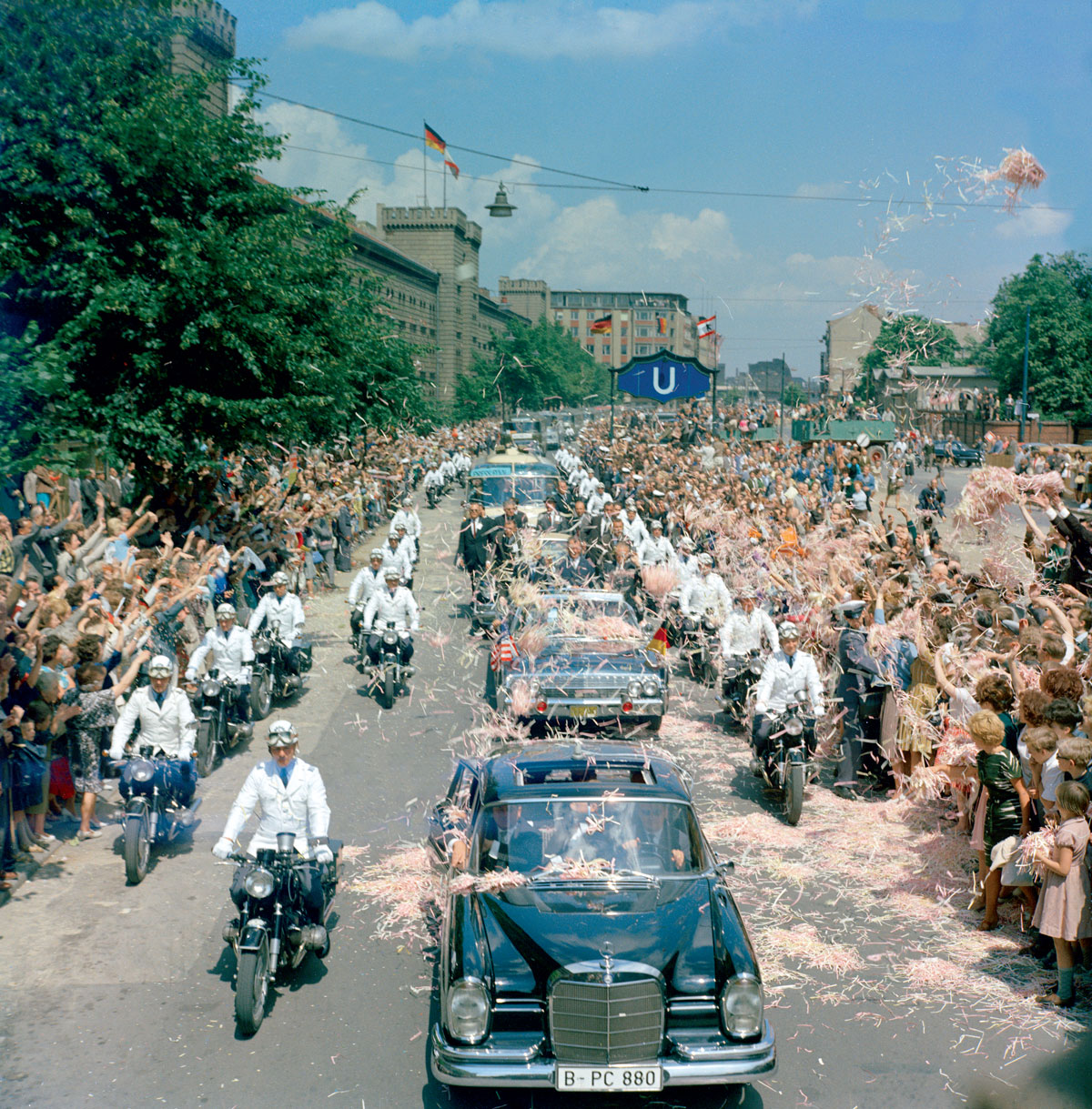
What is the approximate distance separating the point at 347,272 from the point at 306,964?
1950 centimetres

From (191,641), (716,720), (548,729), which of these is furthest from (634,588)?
(191,641)

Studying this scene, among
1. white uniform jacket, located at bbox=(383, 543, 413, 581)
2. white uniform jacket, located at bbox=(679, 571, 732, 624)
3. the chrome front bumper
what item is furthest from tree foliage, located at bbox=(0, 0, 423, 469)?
the chrome front bumper

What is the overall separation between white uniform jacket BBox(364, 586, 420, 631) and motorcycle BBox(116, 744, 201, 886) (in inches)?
225

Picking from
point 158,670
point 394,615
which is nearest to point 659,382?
point 394,615

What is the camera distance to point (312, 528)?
2375cm

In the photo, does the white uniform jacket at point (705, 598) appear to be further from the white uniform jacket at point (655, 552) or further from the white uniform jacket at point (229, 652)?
the white uniform jacket at point (229, 652)

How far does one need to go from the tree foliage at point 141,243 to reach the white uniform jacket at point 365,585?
11.9ft

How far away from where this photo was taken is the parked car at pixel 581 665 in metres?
11.8

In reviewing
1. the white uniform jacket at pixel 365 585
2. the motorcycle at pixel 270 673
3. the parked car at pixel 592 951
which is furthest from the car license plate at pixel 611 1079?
the white uniform jacket at pixel 365 585

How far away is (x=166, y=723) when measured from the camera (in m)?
9.21

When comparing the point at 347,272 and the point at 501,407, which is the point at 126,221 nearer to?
the point at 347,272

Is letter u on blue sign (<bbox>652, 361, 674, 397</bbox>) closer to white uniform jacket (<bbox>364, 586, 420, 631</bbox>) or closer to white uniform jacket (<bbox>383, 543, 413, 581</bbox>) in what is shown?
white uniform jacket (<bbox>383, 543, 413, 581</bbox>)

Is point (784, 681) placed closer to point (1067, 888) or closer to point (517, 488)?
point (1067, 888)

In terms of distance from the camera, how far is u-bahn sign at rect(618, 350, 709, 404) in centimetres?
3825
